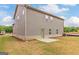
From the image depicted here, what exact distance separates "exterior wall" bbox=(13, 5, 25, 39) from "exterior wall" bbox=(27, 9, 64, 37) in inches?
1.8

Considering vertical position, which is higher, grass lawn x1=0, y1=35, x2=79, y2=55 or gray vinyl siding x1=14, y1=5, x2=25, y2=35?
gray vinyl siding x1=14, y1=5, x2=25, y2=35

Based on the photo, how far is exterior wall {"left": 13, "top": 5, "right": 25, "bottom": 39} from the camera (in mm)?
1667

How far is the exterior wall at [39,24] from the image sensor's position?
167 centimetres

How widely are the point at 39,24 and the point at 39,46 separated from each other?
0.17m

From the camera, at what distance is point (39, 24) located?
167 cm

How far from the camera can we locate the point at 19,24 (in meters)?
1.69

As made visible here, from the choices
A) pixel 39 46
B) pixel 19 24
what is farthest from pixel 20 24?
pixel 39 46

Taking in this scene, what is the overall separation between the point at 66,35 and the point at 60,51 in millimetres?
140

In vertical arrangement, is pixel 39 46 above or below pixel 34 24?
below

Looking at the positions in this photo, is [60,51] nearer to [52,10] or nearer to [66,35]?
[66,35]

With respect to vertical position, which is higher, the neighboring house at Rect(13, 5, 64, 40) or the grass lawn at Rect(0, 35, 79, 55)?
the neighboring house at Rect(13, 5, 64, 40)

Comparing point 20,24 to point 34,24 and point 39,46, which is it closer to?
point 34,24

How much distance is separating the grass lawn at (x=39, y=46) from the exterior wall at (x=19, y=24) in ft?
0.19

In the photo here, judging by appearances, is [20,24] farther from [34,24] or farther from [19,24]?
[34,24]
